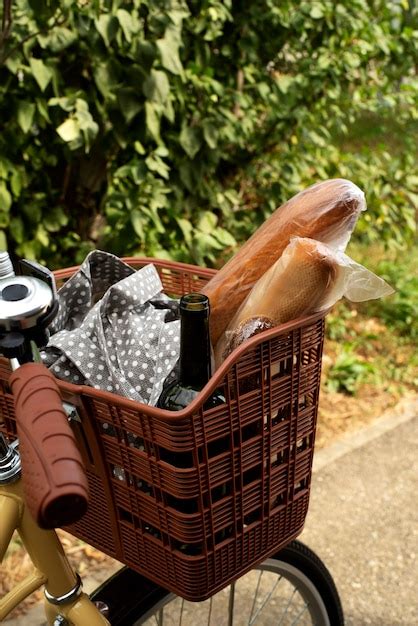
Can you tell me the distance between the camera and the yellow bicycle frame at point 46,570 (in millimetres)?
893

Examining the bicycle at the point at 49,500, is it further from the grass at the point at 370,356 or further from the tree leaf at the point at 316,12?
the tree leaf at the point at 316,12

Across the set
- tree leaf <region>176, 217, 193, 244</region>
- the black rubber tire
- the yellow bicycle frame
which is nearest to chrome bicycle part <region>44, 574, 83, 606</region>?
the yellow bicycle frame

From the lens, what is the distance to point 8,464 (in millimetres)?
896

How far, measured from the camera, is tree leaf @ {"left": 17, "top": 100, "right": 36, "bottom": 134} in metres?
2.10

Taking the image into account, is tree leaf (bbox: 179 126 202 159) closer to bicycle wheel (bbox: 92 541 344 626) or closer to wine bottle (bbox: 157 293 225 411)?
bicycle wheel (bbox: 92 541 344 626)

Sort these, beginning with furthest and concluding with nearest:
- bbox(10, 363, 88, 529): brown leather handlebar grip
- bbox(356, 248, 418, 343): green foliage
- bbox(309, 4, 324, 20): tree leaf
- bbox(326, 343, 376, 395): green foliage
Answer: bbox(356, 248, 418, 343): green foliage < bbox(326, 343, 376, 395): green foliage < bbox(309, 4, 324, 20): tree leaf < bbox(10, 363, 88, 529): brown leather handlebar grip

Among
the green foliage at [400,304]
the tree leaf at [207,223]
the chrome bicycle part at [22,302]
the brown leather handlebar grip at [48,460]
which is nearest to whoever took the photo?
the brown leather handlebar grip at [48,460]

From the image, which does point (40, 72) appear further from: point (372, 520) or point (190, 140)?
point (372, 520)

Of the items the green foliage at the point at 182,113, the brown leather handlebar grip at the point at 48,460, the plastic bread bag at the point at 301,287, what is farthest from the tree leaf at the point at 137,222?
the brown leather handlebar grip at the point at 48,460

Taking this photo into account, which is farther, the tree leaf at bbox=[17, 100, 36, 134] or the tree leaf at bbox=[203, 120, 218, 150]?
the tree leaf at bbox=[203, 120, 218, 150]

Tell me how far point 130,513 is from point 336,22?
8.76 feet

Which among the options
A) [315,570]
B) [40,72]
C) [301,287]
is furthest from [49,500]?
[40,72]

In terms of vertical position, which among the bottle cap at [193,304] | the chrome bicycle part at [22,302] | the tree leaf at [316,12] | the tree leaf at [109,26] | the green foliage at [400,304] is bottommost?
the green foliage at [400,304]

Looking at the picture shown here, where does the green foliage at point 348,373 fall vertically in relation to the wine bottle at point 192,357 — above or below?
below
